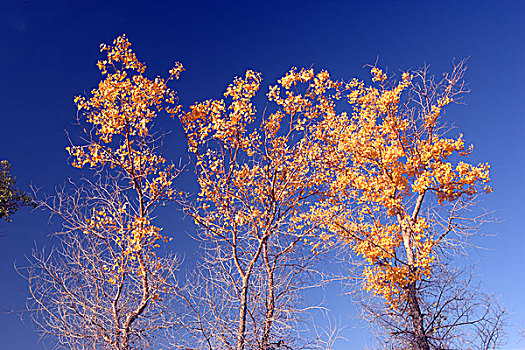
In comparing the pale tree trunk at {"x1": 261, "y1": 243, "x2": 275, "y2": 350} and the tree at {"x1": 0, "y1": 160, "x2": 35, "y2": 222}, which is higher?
the tree at {"x1": 0, "y1": 160, "x2": 35, "y2": 222}

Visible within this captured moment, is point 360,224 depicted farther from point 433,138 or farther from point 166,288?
point 166,288

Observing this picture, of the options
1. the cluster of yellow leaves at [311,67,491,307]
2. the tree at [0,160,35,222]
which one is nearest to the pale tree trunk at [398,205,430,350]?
the cluster of yellow leaves at [311,67,491,307]

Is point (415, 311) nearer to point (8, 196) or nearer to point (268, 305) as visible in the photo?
point (268, 305)

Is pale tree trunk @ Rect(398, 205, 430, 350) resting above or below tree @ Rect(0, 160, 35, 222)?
below

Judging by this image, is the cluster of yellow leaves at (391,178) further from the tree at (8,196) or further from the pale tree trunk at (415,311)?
the tree at (8,196)

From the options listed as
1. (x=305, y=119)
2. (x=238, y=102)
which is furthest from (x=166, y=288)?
(x=305, y=119)

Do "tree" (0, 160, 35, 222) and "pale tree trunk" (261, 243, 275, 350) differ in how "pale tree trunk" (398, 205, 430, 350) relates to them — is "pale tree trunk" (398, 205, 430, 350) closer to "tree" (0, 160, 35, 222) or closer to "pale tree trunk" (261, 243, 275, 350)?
"pale tree trunk" (261, 243, 275, 350)

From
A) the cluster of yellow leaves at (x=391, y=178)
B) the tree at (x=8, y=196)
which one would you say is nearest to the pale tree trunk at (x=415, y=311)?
the cluster of yellow leaves at (x=391, y=178)

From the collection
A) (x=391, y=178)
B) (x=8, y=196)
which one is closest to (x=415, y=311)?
(x=391, y=178)

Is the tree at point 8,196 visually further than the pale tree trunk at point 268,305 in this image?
Yes

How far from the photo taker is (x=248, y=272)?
31.8 ft

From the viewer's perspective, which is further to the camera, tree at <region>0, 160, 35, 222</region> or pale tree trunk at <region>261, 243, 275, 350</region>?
tree at <region>0, 160, 35, 222</region>

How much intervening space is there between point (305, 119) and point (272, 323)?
492cm

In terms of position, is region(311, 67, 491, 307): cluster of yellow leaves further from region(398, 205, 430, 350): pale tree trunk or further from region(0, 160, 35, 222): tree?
region(0, 160, 35, 222): tree
